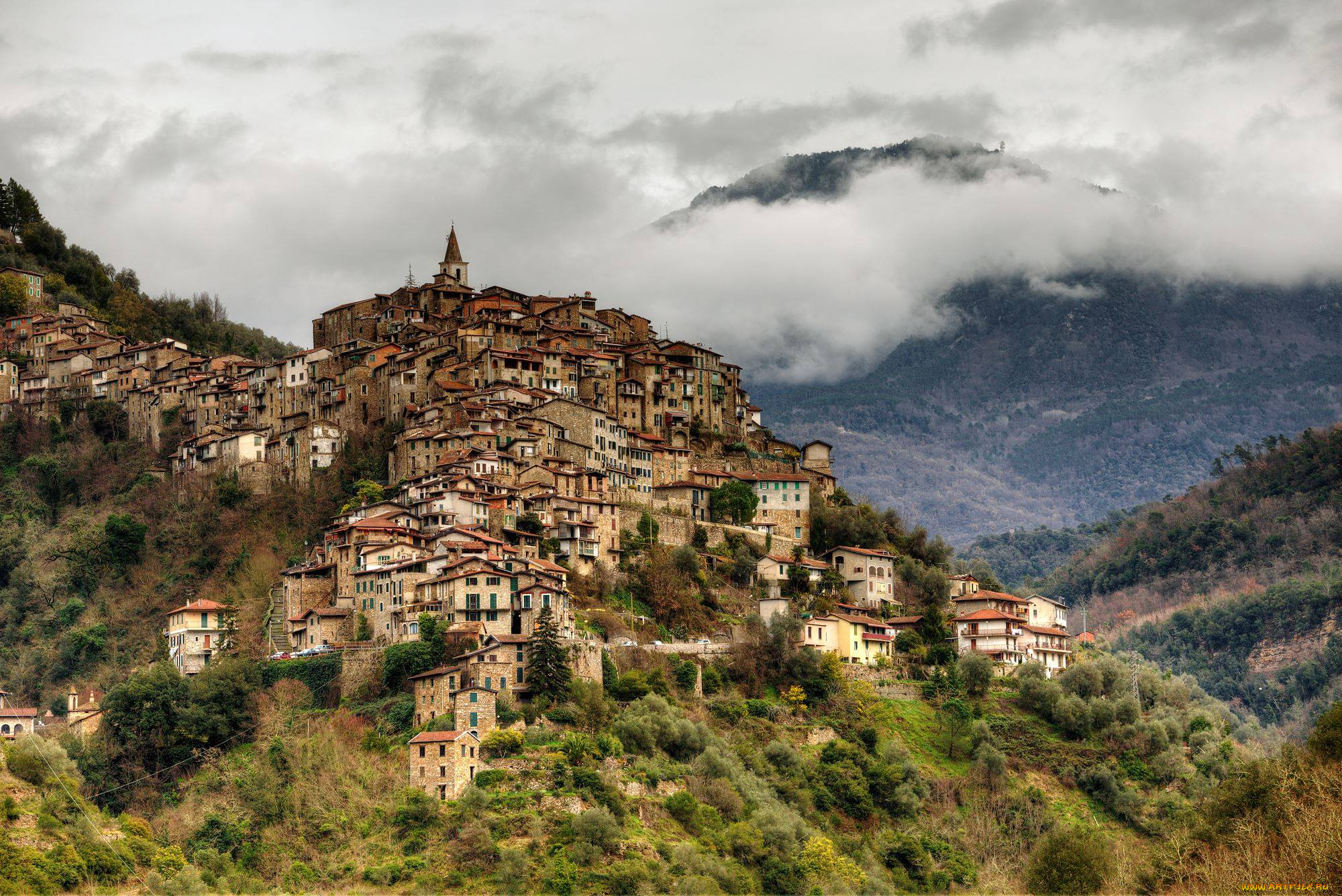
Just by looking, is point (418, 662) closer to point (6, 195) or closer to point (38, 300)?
point (38, 300)

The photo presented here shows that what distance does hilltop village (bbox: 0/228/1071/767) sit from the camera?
66062 mm

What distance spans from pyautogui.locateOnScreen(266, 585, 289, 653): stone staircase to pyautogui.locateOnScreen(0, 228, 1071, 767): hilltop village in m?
0.13

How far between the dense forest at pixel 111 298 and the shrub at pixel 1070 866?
214 ft

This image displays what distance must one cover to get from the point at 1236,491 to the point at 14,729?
10913 cm

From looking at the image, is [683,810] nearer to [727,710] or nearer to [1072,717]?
[727,710]

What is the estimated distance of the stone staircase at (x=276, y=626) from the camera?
6906cm

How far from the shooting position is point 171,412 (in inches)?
3693

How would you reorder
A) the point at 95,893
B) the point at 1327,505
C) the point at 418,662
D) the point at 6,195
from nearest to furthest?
the point at 95,893, the point at 418,662, the point at 6,195, the point at 1327,505

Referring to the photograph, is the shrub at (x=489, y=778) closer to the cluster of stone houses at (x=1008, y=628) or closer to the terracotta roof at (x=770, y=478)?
the cluster of stone houses at (x=1008, y=628)

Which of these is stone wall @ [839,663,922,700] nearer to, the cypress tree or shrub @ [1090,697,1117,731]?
shrub @ [1090,697,1117,731]

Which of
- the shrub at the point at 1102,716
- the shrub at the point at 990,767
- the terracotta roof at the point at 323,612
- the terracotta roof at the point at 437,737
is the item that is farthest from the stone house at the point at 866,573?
the terracotta roof at the point at 437,737

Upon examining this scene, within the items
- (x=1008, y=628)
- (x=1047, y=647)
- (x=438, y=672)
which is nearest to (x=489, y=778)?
(x=438, y=672)

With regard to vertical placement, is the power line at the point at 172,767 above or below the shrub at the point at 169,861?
above

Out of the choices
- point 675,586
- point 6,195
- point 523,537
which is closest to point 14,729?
point 523,537
